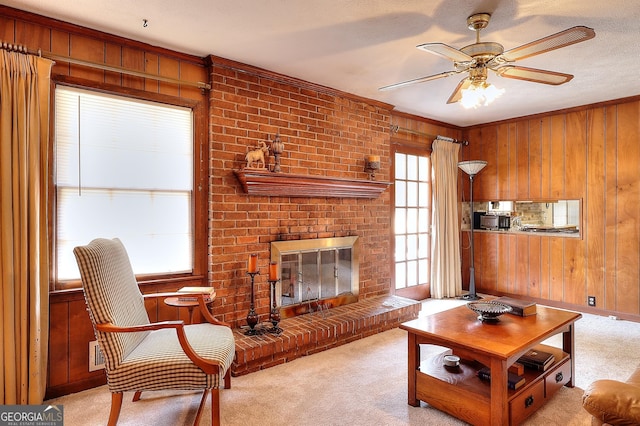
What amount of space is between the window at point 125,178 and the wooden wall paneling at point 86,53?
118 millimetres

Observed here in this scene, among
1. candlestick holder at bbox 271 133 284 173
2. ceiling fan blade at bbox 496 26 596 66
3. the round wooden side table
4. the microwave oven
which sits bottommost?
the round wooden side table

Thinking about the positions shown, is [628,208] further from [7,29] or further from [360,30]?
[7,29]

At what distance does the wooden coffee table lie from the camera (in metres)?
1.89

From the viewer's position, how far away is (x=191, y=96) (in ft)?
9.56

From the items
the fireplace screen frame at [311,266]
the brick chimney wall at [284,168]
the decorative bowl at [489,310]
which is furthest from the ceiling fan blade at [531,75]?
the fireplace screen frame at [311,266]

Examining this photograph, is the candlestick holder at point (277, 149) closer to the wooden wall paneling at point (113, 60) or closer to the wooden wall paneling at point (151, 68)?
the wooden wall paneling at point (151, 68)

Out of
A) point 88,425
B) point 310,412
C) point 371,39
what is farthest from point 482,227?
point 88,425

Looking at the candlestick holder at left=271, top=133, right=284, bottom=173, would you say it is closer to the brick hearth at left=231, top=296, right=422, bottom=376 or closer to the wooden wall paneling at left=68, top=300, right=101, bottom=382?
the brick hearth at left=231, top=296, right=422, bottom=376

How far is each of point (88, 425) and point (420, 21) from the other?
314cm

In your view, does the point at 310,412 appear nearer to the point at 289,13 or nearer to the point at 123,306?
the point at 123,306

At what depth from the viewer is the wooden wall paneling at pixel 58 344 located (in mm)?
2361

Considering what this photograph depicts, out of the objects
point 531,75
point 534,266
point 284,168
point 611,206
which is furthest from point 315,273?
point 611,206

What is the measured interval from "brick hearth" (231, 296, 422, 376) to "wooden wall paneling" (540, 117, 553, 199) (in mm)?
2314

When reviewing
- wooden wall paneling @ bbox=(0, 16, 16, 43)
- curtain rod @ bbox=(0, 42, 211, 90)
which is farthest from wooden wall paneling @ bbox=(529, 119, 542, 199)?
wooden wall paneling @ bbox=(0, 16, 16, 43)
